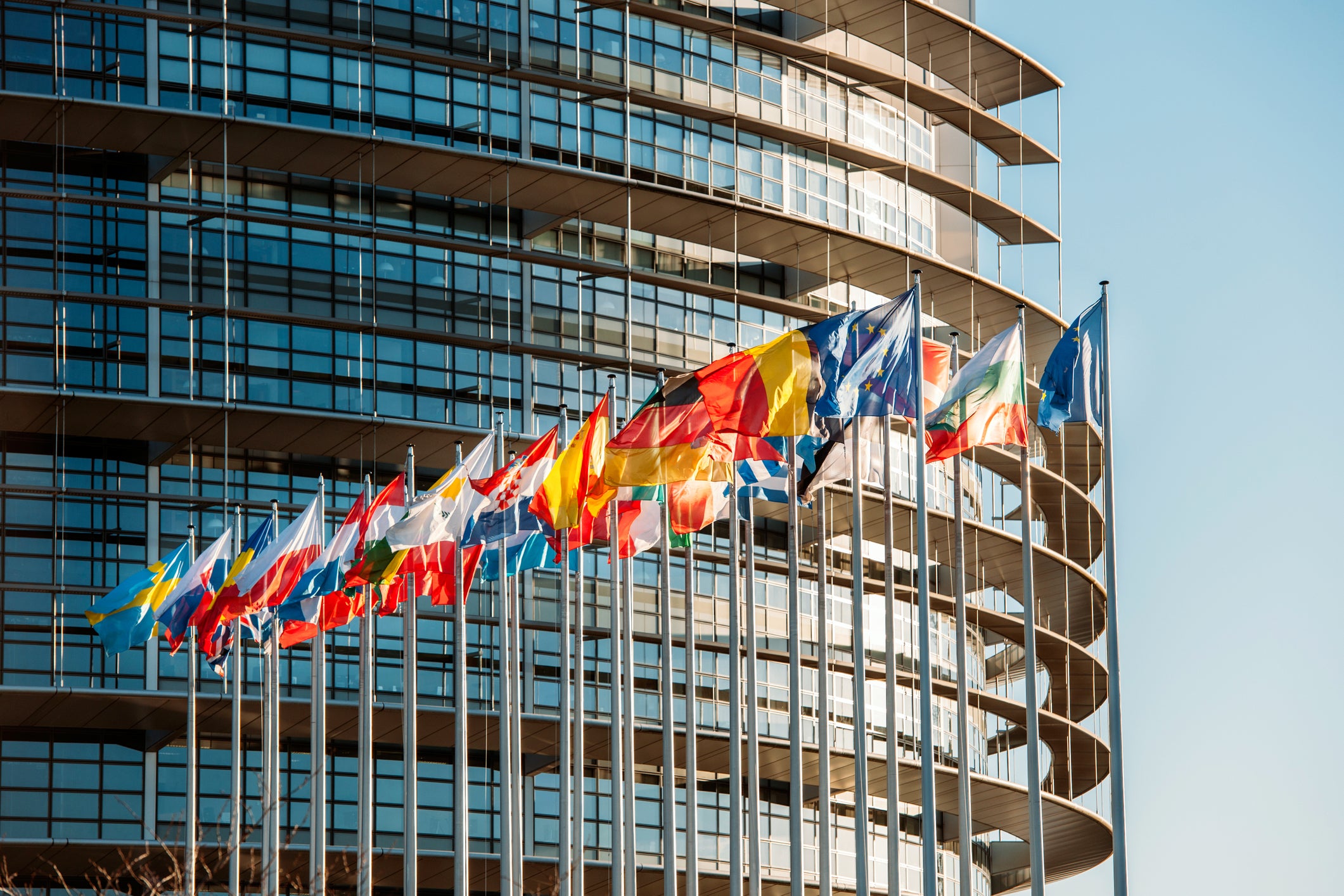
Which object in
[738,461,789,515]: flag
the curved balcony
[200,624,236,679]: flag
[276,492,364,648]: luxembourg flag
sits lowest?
[200,624,236,679]: flag

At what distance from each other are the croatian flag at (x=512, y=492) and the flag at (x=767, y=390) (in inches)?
199

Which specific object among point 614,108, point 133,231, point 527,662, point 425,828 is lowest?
point 425,828

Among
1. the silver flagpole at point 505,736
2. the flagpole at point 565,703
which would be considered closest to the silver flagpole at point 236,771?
the flagpole at point 565,703

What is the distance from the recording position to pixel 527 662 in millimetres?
49125

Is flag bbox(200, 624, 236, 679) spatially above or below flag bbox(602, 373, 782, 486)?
below

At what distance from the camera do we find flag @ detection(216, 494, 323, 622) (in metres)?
34.3

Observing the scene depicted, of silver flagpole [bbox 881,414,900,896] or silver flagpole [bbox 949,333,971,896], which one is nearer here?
silver flagpole [bbox 949,333,971,896]

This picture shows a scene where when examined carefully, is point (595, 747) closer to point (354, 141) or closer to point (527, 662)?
point (527, 662)

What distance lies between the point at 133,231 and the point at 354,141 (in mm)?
6713

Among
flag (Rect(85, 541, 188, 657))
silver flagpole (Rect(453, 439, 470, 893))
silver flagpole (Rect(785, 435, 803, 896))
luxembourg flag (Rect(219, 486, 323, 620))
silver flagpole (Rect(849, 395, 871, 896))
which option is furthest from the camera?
flag (Rect(85, 541, 188, 657))

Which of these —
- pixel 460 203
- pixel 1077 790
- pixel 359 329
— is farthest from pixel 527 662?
pixel 1077 790

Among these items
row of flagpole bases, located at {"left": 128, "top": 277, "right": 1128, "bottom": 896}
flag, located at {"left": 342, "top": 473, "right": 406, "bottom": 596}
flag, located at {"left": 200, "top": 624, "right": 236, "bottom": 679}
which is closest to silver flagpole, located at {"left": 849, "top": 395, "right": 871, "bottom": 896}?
row of flagpole bases, located at {"left": 128, "top": 277, "right": 1128, "bottom": 896}

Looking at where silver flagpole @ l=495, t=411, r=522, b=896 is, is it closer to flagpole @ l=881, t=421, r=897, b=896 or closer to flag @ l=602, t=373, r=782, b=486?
flag @ l=602, t=373, r=782, b=486

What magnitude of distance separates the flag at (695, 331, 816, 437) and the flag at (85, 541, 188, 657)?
15465 millimetres
